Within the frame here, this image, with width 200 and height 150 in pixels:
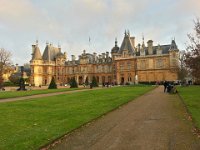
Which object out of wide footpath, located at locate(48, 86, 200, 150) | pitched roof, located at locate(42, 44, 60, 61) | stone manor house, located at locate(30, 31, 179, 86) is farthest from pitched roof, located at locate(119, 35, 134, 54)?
wide footpath, located at locate(48, 86, 200, 150)

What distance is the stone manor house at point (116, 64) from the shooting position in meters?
81.7

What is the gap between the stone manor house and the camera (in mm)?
81675

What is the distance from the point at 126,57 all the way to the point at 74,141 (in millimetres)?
79488

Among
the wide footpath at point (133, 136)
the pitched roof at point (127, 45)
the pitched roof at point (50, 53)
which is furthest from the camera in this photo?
the pitched roof at point (50, 53)

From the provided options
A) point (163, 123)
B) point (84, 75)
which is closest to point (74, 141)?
point (163, 123)

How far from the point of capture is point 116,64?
293 ft

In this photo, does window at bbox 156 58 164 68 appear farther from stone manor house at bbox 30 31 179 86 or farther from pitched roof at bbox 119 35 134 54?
pitched roof at bbox 119 35 134 54

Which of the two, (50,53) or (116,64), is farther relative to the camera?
(50,53)

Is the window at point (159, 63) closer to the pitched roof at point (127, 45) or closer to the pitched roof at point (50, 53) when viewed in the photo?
the pitched roof at point (127, 45)

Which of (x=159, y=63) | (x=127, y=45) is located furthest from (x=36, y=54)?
(x=159, y=63)

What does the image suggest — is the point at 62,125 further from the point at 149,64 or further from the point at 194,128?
the point at 149,64

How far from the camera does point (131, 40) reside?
90.1 metres

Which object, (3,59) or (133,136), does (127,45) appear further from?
(133,136)

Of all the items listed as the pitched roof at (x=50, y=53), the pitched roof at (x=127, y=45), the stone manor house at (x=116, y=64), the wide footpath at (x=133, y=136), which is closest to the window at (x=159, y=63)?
the stone manor house at (x=116, y=64)
